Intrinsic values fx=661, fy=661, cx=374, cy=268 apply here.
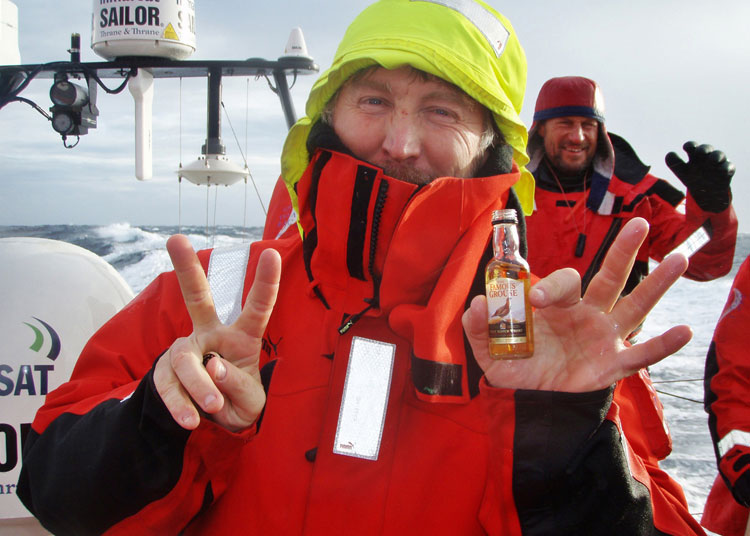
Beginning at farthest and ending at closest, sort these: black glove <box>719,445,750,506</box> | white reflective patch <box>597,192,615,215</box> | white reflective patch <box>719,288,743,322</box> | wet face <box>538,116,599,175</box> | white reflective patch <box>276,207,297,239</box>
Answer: wet face <box>538,116,599,175</box> → white reflective patch <box>597,192,615,215</box> → white reflective patch <box>719,288,743,322</box> → black glove <box>719,445,750,506</box> → white reflective patch <box>276,207,297,239</box>

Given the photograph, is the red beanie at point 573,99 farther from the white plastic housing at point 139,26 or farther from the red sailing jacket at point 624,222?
the white plastic housing at point 139,26

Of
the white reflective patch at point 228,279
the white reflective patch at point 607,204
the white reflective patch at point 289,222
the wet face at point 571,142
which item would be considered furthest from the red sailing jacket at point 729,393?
the white reflective patch at point 228,279

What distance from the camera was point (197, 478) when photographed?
48.8 inches

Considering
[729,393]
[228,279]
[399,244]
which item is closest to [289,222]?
[228,279]

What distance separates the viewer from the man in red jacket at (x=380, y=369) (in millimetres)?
1160

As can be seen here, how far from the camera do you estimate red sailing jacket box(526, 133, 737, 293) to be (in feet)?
11.2

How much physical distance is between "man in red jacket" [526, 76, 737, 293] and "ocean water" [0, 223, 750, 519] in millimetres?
1591

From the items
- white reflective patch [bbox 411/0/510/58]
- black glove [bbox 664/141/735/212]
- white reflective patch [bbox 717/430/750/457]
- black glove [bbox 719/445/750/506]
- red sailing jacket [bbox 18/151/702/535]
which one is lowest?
black glove [bbox 719/445/750/506]

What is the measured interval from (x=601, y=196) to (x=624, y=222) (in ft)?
0.66

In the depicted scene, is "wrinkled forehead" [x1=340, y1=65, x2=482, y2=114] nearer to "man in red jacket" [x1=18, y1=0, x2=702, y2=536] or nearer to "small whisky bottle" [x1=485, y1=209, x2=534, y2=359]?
"man in red jacket" [x1=18, y1=0, x2=702, y2=536]

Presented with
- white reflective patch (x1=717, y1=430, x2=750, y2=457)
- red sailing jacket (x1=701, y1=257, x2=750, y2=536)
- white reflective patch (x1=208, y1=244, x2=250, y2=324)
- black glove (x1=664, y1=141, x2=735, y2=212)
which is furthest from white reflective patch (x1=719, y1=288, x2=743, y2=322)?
white reflective patch (x1=208, y1=244, x2=250, y2=324)

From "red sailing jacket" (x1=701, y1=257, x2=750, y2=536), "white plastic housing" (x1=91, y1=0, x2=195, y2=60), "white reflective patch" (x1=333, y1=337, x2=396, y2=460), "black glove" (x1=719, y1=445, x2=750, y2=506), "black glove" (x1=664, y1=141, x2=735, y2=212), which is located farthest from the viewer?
"white plastic housing" (x1=91, y1=0, x2=195, y2=60)

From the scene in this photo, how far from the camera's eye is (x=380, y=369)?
1.37 m

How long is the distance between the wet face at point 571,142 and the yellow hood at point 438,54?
2.17 metres
